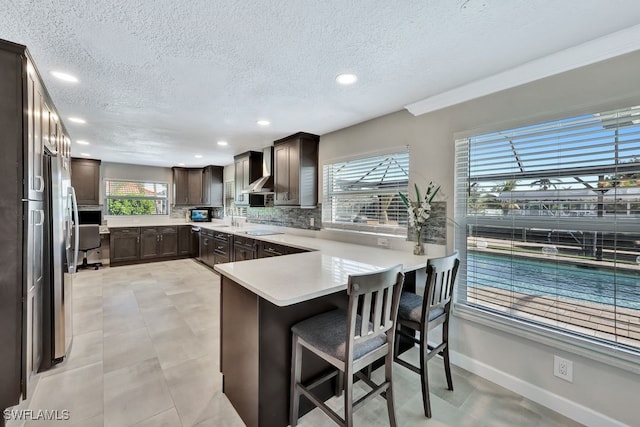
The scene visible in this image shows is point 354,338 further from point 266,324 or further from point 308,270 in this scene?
point 308,270

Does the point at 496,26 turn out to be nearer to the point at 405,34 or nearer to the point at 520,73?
the point at 405,34

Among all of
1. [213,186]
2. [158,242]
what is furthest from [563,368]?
[158,242]

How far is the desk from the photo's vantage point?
60.9 inches

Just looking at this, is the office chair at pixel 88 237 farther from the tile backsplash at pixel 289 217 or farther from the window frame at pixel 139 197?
the tile backsplash at pixel 289 217

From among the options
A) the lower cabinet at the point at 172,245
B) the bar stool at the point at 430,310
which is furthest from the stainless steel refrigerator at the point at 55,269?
the bar stool at the point at 430,310

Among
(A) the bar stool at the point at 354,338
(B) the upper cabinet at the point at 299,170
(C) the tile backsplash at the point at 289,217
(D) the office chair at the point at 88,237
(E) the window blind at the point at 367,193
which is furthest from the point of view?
(D) the office chair at the point at 88,237

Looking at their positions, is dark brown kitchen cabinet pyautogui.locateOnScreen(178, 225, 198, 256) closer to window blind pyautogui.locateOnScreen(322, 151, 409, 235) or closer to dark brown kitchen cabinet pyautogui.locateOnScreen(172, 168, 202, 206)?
dark brown kitchen cabinet pyautogui.locateOnScreen(172, 168, 202, 206)

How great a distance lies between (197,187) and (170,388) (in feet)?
18.4

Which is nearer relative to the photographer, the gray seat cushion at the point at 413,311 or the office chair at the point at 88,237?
the gray seat cushion at the point at 413,311

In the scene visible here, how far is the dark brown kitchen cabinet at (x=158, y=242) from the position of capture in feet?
19.7

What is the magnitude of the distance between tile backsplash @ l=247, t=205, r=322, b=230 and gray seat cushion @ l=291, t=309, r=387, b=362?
2.25 m

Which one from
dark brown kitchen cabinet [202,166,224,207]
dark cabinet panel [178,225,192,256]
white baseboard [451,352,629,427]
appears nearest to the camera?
white baseboard [451,352,629,427]

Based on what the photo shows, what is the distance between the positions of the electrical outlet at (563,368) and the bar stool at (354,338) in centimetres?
119

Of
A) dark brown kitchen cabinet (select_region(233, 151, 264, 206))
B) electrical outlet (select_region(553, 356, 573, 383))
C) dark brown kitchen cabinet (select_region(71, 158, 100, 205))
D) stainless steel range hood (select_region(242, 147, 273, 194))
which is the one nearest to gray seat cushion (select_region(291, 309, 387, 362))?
electrical outlet (select_region(553, 356, 573, 383))
